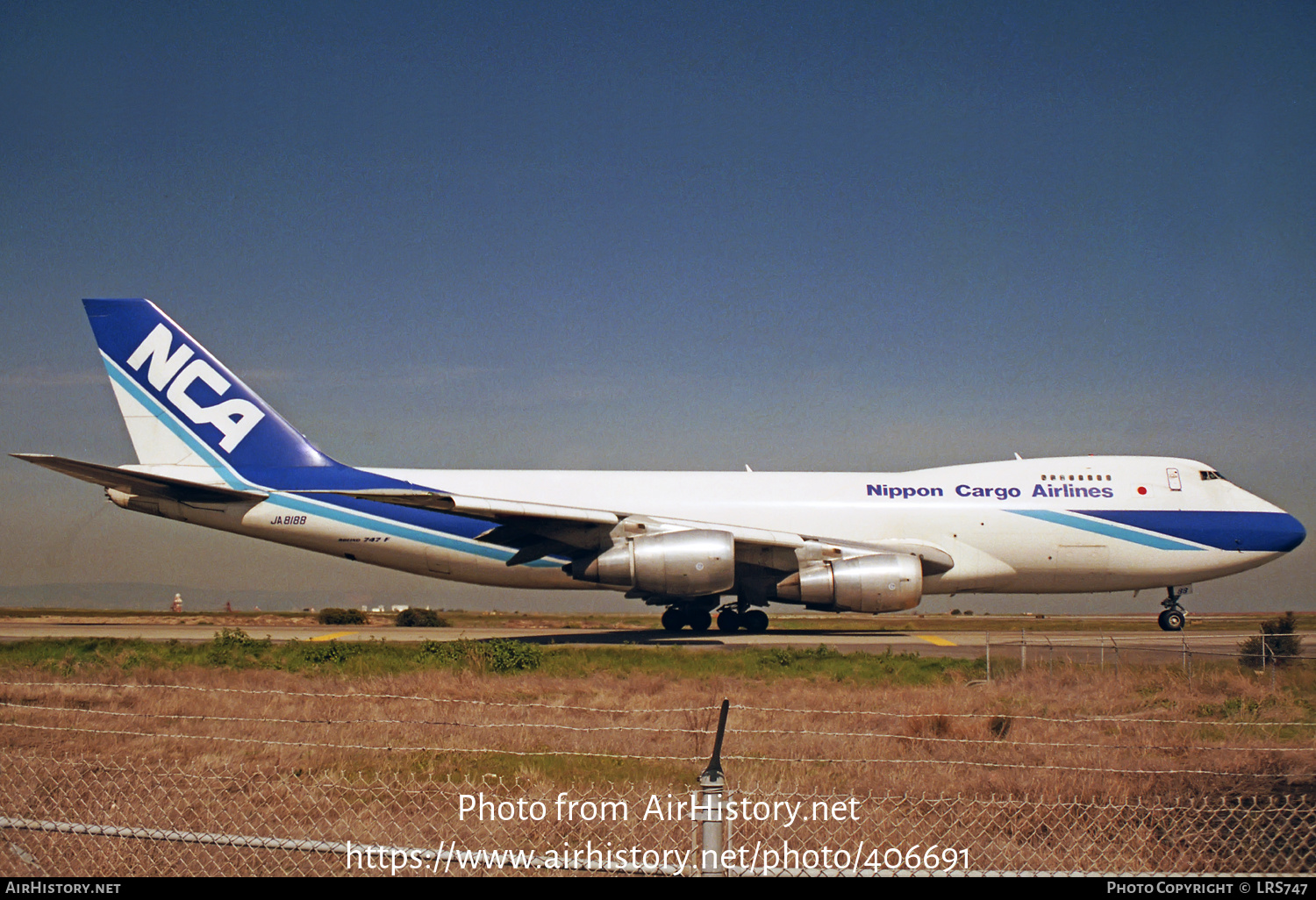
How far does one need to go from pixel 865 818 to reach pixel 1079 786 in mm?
2514

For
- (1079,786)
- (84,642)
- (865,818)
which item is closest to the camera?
(865,818)

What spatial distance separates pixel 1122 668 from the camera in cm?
1552

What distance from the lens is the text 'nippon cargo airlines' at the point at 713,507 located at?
2311cm

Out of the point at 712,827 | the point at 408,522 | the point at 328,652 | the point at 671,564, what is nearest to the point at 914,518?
the point at 671,564

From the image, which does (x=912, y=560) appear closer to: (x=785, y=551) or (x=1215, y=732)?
(x=785, y=551)

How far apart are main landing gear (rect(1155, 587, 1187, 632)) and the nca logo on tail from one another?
2412 centimetres

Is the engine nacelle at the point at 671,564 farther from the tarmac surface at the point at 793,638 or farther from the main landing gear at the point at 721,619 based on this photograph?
the main landing gear at the point at 721,619

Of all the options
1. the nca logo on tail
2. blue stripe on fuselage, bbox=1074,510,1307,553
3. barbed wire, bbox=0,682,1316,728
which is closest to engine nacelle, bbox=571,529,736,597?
barbed wire, bbox=0,682,1316,728

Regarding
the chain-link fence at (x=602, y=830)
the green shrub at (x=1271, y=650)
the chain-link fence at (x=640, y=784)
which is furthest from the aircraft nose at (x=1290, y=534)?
the chain-link fence at (x=602, y=830)

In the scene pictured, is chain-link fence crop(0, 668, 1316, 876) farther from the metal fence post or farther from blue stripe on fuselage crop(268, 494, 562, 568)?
blue stripe on fuselage crop(268, 494, 562, 568)

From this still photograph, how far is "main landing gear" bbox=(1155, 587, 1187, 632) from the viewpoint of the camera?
81.8ft

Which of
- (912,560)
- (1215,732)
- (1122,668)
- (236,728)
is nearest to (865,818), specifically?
(1215,732)

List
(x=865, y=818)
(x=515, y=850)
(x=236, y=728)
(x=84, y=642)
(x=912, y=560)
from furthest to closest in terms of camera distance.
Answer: (x=912, y=560) → (x=84, y=642) → (x=236, y=728) → (x=865, y=818) → (x=515, y=850)

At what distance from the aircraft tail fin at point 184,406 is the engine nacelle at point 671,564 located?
29.6ft
